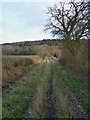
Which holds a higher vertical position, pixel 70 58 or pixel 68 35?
pixel 68 35

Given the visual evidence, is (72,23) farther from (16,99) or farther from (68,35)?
(16,99)

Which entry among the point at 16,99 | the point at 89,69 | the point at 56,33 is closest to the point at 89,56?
the point at 89,69

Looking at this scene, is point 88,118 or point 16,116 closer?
point 88,118

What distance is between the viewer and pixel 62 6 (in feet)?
93.5

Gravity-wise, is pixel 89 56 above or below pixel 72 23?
below

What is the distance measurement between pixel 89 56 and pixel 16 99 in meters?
8.04

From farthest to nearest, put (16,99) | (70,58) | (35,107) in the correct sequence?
(70,58), (16,99), (35,107)

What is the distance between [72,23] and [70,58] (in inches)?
203

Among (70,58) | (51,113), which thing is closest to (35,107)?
(51,113)

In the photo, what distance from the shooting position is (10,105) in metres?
8.60

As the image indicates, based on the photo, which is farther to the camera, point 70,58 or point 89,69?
point 70,58

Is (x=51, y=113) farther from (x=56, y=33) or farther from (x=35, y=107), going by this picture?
(x=56, y=33)

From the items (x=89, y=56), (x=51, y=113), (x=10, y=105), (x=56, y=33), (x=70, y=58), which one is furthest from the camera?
(x=56, y=33)

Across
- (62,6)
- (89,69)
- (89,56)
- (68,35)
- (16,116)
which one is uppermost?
(62,6)
